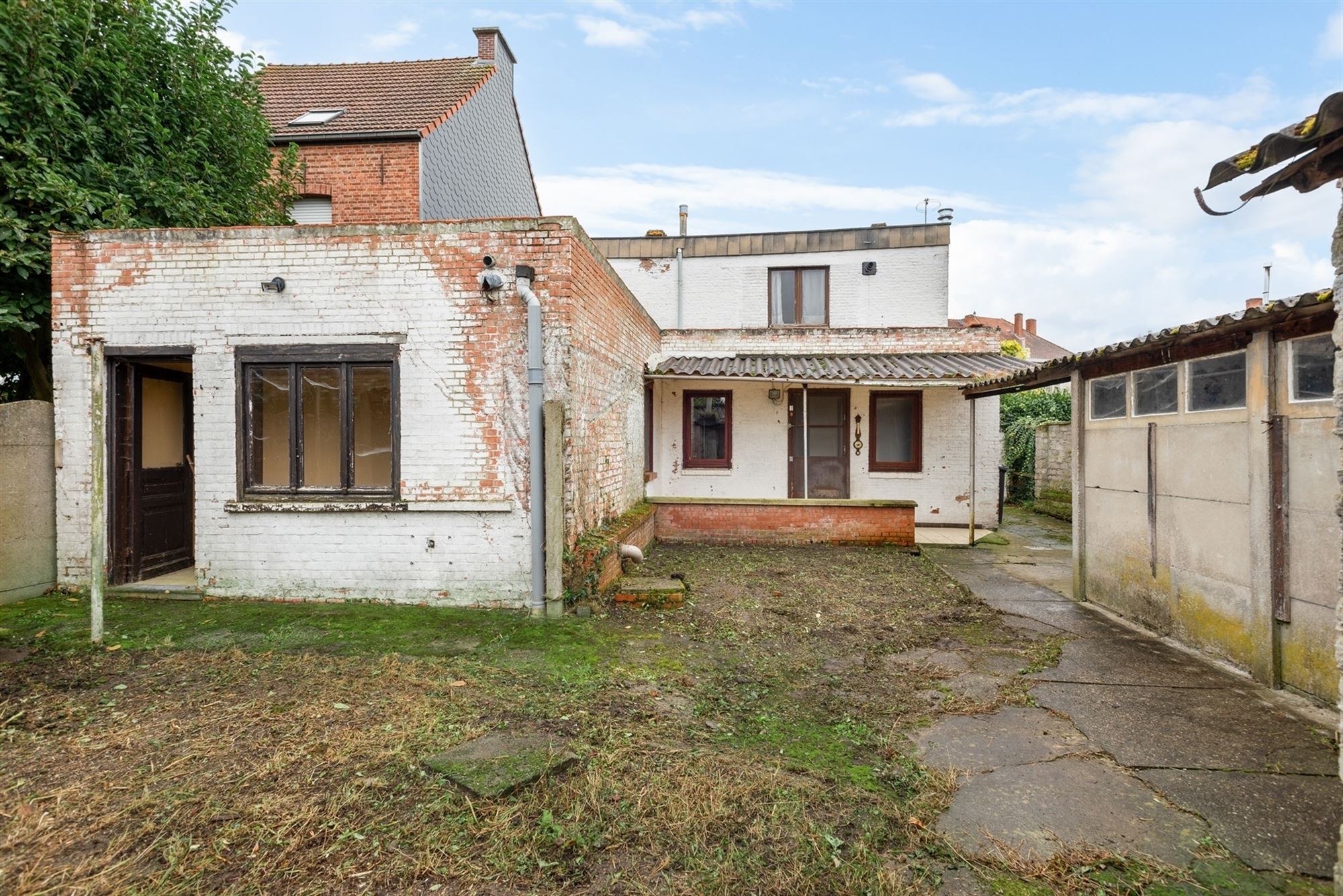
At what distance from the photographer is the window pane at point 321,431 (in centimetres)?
607

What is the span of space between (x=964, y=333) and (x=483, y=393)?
10.2 meters

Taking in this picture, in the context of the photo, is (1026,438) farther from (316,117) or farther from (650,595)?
(316,117)

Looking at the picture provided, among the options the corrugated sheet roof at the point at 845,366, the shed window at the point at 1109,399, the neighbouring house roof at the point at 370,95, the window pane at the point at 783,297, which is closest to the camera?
the shed window at the point at 1109,399

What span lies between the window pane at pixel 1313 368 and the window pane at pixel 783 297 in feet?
33.7

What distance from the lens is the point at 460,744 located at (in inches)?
131

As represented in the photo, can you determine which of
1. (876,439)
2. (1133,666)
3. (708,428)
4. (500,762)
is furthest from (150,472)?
(876,439)

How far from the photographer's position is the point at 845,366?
Result: 36.8ft

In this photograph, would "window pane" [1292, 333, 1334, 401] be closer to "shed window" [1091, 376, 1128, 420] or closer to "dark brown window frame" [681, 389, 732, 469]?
"shed window" [1091, 376, 1128, 420]

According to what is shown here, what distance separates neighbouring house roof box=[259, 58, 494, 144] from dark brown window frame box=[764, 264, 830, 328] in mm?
7050

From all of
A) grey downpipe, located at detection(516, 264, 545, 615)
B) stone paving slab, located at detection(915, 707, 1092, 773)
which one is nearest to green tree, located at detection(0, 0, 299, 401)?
grey downpipe, located at detection(516, 264, 545, 615)

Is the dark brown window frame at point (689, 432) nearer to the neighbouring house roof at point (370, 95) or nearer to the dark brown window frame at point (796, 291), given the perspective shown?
the dark brown window frame at point (796, 291)

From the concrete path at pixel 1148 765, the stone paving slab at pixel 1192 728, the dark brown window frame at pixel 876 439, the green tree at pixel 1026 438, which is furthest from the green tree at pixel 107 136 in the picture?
the green tree at pixel 1026 438

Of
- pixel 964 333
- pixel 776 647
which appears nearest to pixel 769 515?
pixel 776 647

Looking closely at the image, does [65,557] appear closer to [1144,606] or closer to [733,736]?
[733,736]
